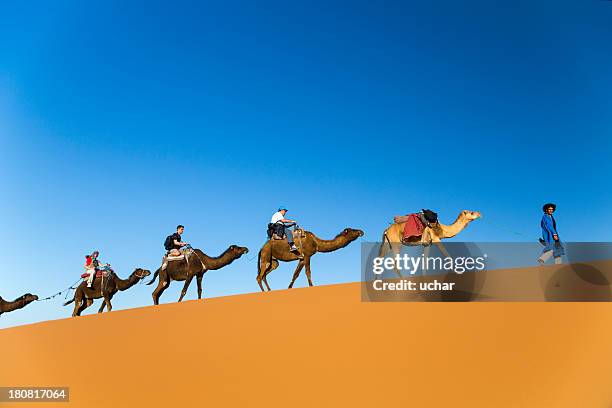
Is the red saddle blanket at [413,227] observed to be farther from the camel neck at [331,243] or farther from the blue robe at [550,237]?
the camel neck at [331,243]

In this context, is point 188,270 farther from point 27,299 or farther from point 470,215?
point 470,215

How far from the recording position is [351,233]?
18.0 meters

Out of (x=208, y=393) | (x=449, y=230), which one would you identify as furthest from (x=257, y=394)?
(x=449, y=230)

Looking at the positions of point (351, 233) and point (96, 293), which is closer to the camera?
point (96, 293)

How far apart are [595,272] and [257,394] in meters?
9.44

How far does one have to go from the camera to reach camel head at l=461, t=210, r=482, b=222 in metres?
15.0

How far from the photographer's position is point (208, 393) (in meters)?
7.84

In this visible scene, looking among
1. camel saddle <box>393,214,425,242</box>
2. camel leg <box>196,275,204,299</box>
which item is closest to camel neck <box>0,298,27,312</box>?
camel leg <box>196,275,204,299</box>

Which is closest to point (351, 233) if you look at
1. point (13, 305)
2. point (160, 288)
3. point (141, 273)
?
point (160, 288)

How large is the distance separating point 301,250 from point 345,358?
8.17 meters

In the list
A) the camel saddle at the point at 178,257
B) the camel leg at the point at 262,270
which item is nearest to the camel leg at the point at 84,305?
the camel saddle at the point at 178,257

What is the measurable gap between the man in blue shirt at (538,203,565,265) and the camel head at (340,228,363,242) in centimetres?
619

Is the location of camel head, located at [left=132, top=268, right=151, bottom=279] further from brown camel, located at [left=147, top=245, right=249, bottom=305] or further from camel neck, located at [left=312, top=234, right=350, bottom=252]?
camel neck, located at [left=312, top=234, right=350, bottom=252]

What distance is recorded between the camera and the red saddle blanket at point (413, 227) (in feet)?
45.9
